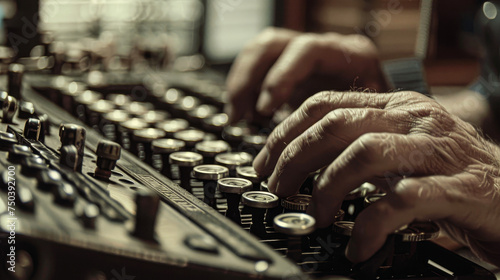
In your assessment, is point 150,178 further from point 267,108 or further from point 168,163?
point 267,108

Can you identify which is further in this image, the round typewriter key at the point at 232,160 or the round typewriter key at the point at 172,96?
the round typewriter key at the point at 172,96

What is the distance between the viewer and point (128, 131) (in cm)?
142

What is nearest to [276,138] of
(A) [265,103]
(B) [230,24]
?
(A) [265,103]

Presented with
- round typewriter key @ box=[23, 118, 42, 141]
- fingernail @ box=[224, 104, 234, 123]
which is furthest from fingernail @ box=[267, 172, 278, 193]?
fingernail @ box=[224, 104, 234, 123]

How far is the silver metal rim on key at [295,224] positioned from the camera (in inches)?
31.0

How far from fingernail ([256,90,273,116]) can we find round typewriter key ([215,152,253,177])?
0.38 metres

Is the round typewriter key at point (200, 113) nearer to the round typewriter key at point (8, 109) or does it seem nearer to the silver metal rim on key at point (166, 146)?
the silver metal rim on key at point (166, 146)

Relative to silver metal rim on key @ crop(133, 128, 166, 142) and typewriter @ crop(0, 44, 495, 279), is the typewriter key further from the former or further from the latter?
silver metal rim on key @ crop(133, 128, 166, 142)

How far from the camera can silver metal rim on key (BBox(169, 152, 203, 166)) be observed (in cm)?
117

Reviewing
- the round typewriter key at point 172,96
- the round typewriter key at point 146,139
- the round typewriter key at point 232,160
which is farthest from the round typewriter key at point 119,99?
the round typewriter key at point 232,160

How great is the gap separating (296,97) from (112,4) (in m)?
1.58

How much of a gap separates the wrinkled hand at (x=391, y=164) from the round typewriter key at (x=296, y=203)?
1 centimetres

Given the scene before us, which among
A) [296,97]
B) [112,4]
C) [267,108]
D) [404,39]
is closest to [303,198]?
[267,108]

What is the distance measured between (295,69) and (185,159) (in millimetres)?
660
